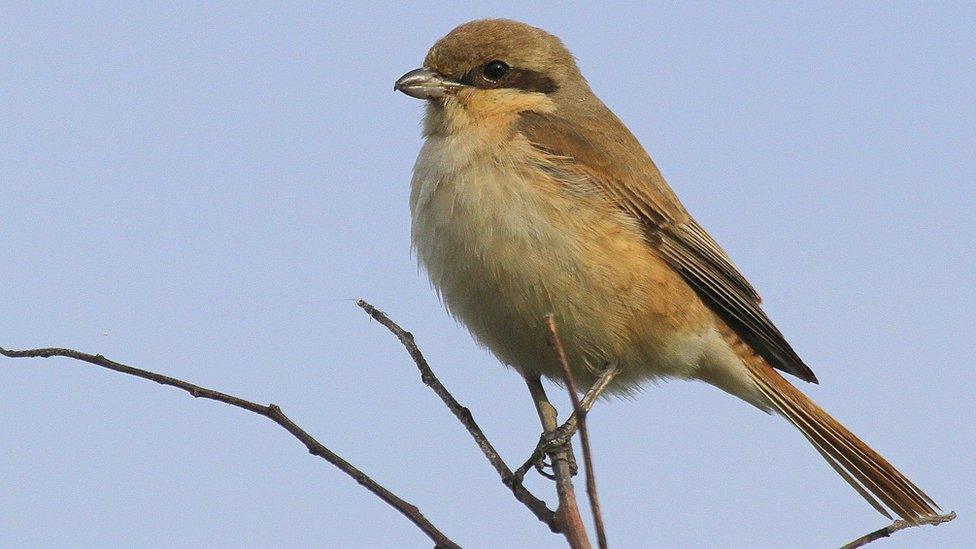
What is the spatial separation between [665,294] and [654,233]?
0.36 m

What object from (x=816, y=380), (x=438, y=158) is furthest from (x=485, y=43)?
(x=816, y=380)

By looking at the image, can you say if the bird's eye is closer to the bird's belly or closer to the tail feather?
the bird's belly

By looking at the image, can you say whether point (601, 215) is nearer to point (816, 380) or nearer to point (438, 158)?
point (438, 158)

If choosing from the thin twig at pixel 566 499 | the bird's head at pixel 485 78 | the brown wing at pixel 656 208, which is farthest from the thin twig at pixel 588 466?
the bird's head at pixel 485 78

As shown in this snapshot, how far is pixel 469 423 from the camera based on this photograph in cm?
374

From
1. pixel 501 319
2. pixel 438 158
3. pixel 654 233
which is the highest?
pixel 654 233

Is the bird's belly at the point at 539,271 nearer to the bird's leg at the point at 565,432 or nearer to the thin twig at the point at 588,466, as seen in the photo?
the bird's leg at the point at 565,432

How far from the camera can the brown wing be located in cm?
511

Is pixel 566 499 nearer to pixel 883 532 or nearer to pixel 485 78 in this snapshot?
pixel 883 532

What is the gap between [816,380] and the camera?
5668 mm

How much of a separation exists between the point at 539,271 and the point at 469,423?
3.47 feet

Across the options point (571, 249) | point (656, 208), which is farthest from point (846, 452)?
point (571, 249)

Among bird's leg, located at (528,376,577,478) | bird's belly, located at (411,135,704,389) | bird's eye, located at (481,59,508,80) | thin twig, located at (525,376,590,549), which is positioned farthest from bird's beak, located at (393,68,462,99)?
thin twig, located at (525,376,590,549)

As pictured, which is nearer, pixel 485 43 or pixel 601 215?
pixel 601 215
